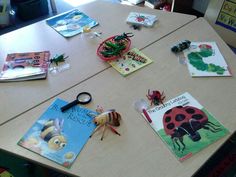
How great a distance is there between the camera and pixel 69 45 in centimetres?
134

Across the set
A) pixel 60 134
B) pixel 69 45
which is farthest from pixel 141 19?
pixel 60 134

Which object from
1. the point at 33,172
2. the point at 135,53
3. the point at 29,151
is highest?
the point at 135,53

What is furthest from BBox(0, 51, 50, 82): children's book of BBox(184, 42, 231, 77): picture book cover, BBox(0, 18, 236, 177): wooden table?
BBox(184, 42, 231, 77): picture book cover

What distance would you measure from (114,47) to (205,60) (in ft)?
1.47

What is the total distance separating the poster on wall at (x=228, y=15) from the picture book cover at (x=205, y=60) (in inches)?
18.0

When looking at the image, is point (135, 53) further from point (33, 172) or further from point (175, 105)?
point (33, 172)

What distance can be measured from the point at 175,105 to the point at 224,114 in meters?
Answer: 0.19

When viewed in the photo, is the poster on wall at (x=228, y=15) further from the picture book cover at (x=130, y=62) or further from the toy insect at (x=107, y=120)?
the toy insect at (x=107, y=120)

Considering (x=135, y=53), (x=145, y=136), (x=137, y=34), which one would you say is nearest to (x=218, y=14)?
(x=137, y=34)

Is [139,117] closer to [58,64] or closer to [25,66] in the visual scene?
[58,64]

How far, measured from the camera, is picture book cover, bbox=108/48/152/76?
1.20m

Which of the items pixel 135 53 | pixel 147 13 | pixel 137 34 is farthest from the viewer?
pixel 147 13

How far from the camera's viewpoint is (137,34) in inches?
55.7

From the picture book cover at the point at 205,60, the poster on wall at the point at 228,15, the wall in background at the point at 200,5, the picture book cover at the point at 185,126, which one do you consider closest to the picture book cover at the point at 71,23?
the picture book cover at the point at 205,60
